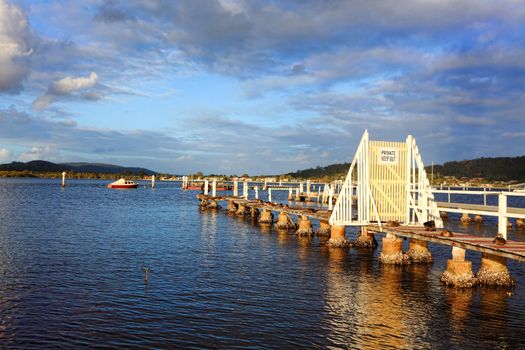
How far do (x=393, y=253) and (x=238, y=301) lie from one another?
1557 cm

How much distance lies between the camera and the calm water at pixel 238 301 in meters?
20.3

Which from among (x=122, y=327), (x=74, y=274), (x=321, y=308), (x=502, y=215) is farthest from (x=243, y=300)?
(x=502, y=215)

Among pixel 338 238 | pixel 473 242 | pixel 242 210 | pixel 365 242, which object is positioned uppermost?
pixel 473 242

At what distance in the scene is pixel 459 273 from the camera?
28.6m

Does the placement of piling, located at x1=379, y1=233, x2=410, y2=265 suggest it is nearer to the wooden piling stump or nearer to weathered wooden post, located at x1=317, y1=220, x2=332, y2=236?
weathered wooden post, located at x1=317, y1=220, x2=332, y2=236

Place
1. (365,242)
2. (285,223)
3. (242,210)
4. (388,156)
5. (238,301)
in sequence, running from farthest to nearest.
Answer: (242,210) < (285,223) < (365,242) < (388,156) < (238,301)

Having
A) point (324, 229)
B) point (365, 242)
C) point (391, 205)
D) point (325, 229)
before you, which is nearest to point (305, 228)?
point (324, 229)

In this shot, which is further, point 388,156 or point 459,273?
point 388,156

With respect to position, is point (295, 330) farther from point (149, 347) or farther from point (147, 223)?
point (147, 223)

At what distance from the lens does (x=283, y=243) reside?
160ft

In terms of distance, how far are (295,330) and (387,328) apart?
14.5ft

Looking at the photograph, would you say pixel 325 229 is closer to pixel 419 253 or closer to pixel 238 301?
pixel 419 253

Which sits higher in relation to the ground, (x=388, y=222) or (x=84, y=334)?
(x=388, y=222)

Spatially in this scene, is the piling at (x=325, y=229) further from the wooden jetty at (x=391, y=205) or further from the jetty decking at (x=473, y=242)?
the jetty decking at (x=473, y=242)
